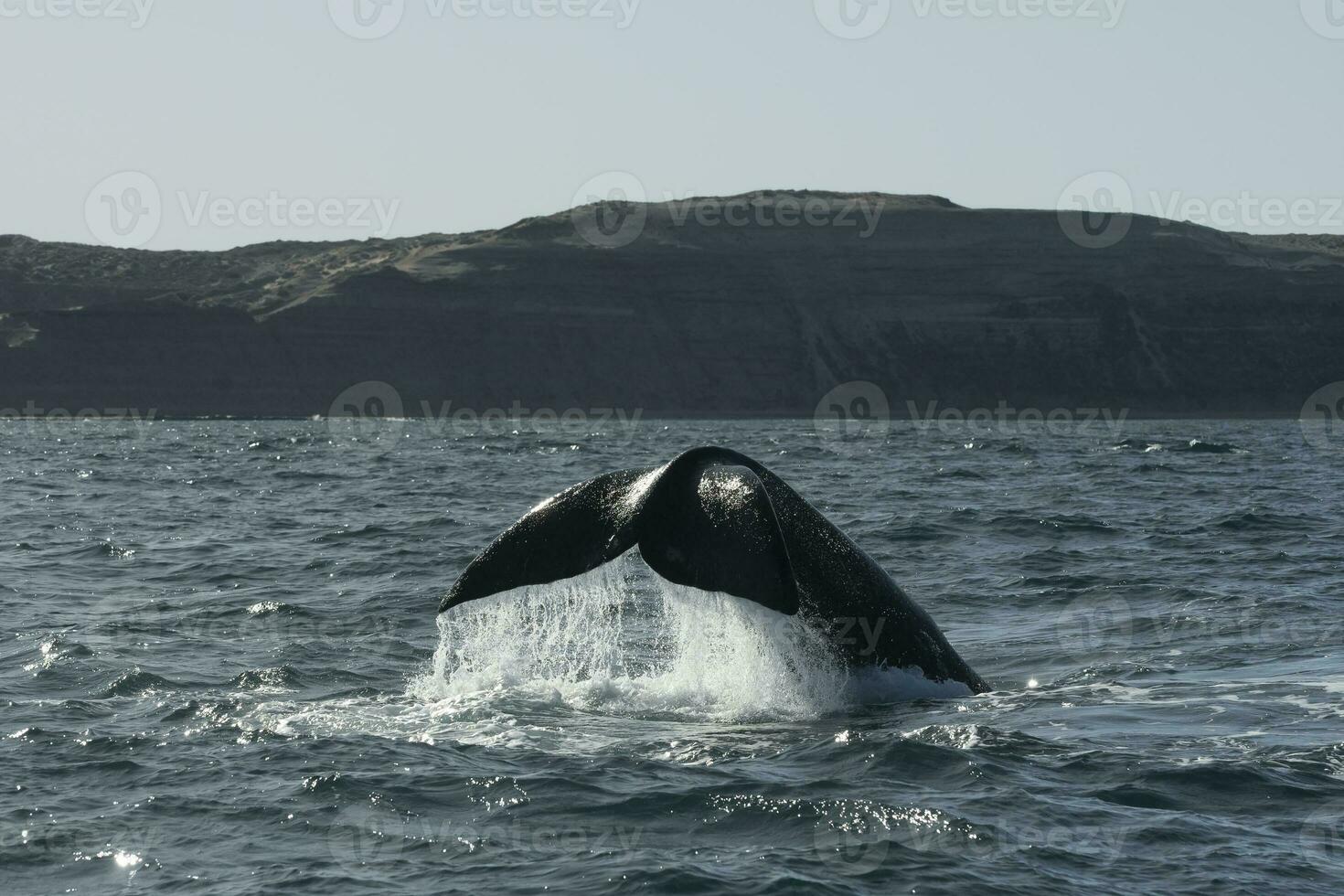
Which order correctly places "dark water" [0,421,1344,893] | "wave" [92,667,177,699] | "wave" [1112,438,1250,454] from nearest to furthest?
1. "dark water" [0,421,1344,893]
2. "wave" [92,667,177,699]
3. "wave" [1112,438,1250,454]

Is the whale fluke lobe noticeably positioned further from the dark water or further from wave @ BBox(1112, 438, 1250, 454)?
wave @ BBox(1112, 438, 1250, 454)

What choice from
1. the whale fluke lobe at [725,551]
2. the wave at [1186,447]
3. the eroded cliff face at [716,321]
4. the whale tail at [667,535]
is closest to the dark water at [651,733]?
the whale fluke lobe at [725,551]

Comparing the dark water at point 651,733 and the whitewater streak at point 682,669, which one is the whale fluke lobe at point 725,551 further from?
the dark water at point 651,733

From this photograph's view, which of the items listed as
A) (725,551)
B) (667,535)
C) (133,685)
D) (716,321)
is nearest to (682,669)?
(667,535)

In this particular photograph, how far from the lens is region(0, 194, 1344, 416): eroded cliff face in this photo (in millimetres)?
93438

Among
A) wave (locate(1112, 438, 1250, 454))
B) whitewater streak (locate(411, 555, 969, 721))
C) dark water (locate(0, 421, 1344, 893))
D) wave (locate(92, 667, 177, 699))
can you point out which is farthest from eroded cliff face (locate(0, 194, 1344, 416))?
whitewater streak (locate(411, 555, 969, 721))

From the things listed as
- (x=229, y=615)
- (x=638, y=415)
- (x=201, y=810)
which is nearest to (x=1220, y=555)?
(x=229, y=615)

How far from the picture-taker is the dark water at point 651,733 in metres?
6.86

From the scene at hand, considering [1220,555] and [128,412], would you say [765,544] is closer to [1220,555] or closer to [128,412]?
[1220,555]

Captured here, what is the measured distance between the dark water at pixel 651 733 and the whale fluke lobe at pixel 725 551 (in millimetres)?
467

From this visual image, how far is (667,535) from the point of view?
8.03 meters

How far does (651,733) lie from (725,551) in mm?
1854

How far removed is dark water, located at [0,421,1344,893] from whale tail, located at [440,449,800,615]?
2.20ft

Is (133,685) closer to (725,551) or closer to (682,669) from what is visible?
(682,669)
